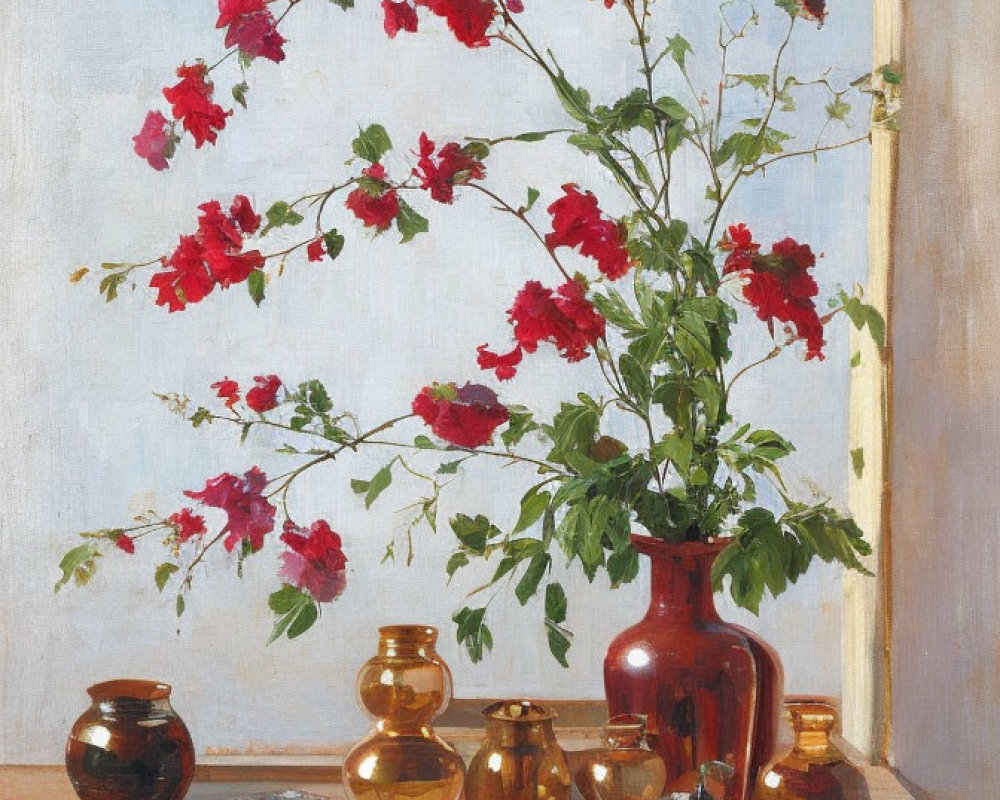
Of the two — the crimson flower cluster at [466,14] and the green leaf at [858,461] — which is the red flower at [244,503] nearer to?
the crimson flower cluster at [466,14]

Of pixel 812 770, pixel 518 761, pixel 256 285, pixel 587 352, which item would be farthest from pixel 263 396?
pixel 812 770

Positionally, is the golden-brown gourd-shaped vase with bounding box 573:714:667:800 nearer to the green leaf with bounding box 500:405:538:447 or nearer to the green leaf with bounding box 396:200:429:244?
the green leaf with bounding box 500:405:538:447

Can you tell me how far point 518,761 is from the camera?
109 cm

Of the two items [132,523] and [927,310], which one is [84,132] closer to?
[132,523]

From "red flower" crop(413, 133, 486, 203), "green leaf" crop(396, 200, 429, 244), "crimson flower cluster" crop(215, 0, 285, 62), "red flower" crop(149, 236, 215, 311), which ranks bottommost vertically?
"red flower" crop(149, 236, 215, 311)

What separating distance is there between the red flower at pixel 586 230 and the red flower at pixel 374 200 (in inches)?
6.7

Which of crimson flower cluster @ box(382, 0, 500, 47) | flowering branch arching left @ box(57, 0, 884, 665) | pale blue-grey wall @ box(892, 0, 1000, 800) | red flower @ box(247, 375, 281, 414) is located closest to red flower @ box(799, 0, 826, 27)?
flowering branch arching left @ box(57, 0, 884, 665)

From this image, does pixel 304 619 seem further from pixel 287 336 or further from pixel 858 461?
pixel 858 461

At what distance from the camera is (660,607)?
1172mm

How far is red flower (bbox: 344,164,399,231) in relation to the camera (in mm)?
1216

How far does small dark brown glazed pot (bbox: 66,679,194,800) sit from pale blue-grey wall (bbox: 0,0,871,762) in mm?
388

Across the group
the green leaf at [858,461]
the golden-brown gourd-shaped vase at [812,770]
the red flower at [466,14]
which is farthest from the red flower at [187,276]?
the green leaf at [858,461]

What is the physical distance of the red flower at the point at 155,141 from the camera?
1268mm

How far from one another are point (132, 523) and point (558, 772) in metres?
0.70
